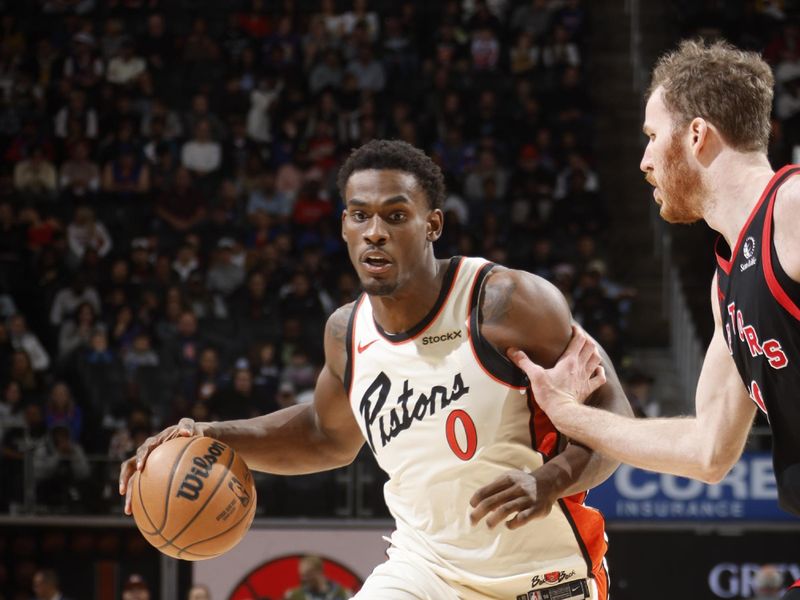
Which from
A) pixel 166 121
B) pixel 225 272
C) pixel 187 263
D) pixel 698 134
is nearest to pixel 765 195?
pixel 698 134

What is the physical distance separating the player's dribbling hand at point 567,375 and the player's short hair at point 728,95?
0.97 metres

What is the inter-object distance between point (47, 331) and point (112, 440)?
2.23 meters

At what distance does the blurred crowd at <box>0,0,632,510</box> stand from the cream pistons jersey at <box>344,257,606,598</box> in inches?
222

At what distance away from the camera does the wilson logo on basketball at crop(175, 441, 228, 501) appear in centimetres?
412

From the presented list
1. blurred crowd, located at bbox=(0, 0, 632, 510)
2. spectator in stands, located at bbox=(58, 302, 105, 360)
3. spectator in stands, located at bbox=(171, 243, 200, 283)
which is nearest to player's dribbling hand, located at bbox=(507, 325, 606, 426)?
blurred crowd, located at bbox=(0, 0, 632, 510)

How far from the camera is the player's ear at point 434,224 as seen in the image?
4.42 metres

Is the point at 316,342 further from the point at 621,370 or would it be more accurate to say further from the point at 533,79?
the point at 533,79

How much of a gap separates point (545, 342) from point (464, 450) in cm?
46

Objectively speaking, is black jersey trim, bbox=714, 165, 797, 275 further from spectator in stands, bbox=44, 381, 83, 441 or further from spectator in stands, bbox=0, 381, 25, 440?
spectator in stands, bbox=0, 381, 25, 440

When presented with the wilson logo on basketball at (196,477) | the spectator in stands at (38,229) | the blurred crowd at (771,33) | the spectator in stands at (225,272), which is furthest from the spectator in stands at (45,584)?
the blurred crowd at (771,33)

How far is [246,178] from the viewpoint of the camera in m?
13.2

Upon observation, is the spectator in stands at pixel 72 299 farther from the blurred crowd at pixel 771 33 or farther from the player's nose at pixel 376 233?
the player's nose at pixel 376 233

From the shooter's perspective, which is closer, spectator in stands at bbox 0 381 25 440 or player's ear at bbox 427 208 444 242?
player's ear at bbox 427 208 444 242

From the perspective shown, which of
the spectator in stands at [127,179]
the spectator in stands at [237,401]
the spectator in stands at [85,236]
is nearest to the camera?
the spectator in stands at [237,401]
